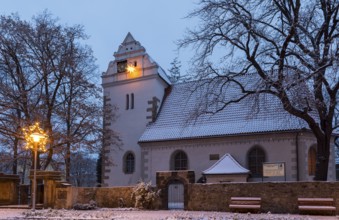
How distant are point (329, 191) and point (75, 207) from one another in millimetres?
13452

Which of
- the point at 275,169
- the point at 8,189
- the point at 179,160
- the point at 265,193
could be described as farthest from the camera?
the point at 179,160

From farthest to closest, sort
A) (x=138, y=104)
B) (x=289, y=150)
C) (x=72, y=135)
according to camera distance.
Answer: (x=138, y=104)
(x=72, y=135)
(x=289, y=150)

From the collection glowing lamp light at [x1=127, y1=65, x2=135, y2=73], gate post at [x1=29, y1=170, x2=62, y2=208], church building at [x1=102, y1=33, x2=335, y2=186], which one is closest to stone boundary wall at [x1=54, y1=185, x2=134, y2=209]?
gate post at [x1=29, y1=170, x2=62, y2=208]

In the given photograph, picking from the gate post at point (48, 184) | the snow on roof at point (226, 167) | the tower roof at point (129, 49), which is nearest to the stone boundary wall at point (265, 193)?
the snow on roof at point (226, 167)

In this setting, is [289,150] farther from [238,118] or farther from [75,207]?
[75,207]

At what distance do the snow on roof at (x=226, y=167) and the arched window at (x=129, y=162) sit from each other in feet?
27.1

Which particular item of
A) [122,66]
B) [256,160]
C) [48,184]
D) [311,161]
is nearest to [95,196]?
[48,184]

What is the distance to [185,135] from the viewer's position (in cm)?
3312

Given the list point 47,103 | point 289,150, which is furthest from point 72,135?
point 289,150

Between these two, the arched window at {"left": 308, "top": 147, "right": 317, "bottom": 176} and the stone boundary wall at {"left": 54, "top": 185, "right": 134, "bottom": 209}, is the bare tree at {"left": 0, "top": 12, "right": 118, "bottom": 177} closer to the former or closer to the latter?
the stone boundary wall at {"left": 54, "top": 185, "right": 134, "bottom": 209}

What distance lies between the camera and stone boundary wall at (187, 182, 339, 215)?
19.8m

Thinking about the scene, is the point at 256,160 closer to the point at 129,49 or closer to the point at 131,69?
the point at 131,69

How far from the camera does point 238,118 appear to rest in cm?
3222

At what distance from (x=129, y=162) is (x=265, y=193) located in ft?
59.2
